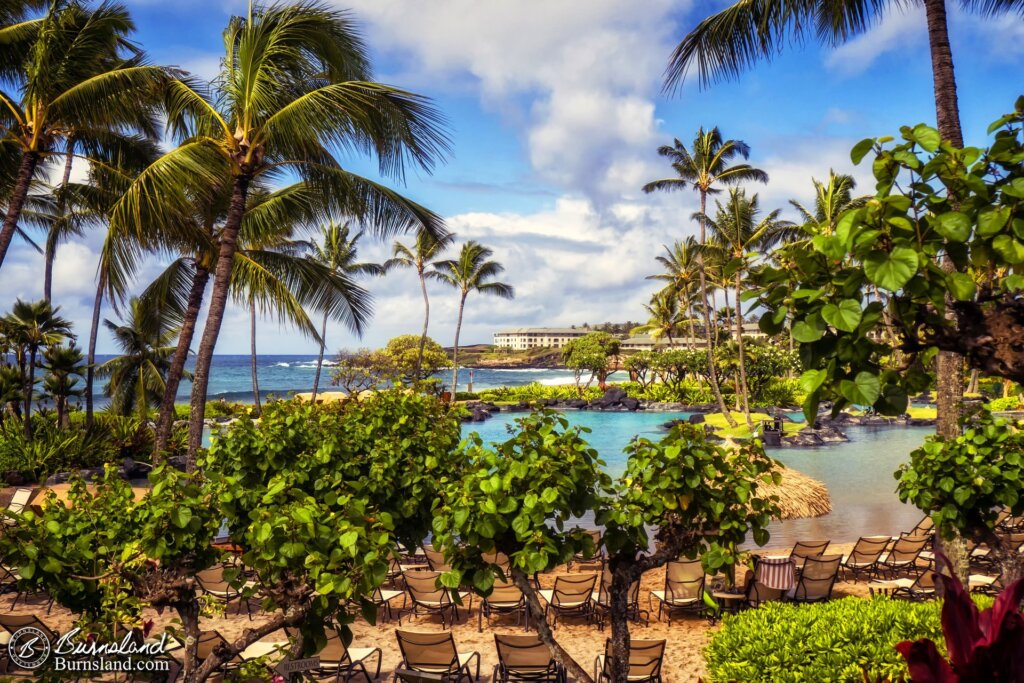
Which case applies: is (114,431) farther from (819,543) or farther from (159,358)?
(819,543)

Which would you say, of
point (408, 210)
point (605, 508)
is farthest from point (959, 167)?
point (408, 210)

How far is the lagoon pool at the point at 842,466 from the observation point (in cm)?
1270

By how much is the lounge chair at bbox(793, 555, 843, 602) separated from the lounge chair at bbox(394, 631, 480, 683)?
4.41 metres

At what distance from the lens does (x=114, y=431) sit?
19.5m

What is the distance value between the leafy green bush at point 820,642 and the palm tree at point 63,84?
1148 centimetres

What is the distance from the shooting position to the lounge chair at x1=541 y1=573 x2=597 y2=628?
8305mm

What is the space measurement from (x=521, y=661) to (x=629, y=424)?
25597mm

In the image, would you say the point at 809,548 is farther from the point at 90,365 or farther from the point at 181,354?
the point at 90,365

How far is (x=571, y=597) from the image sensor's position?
833 cm

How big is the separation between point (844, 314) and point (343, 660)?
6256 millimetres

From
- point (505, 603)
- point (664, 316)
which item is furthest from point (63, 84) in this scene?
point (664, 316)

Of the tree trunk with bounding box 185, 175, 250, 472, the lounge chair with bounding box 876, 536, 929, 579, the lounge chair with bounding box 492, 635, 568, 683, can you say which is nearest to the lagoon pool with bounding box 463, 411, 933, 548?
the lounge chair with bounding box 876, 536, 929, 579

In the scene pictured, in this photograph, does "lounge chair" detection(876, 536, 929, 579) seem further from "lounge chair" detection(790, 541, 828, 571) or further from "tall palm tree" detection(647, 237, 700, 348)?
"tall palm tree" detection(647, 237, 700, 348)

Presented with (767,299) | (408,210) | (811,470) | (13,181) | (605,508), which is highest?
(13,181)
